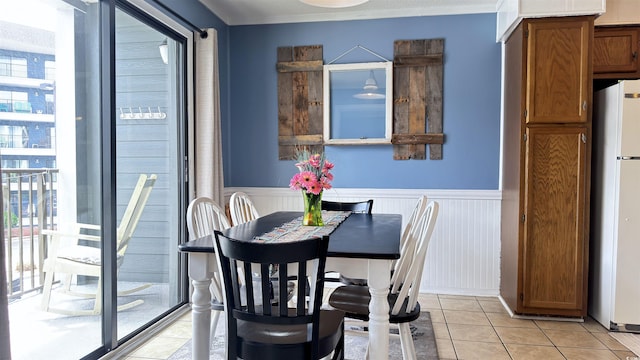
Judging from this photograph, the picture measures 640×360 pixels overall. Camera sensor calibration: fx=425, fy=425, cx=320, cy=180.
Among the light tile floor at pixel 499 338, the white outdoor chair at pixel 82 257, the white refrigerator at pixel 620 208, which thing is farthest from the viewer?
the white refrigerator at pixel 620 208

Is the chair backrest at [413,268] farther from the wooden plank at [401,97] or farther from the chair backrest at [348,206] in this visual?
the wooden plank at [401,97]

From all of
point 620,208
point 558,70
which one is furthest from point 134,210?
point 620,208

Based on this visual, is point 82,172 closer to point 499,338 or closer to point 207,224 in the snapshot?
point 207,224

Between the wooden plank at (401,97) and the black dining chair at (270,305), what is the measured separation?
7.91 feet

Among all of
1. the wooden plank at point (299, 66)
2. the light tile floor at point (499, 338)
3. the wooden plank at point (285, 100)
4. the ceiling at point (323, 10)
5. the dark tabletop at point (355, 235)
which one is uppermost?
the ceiling at point (323, 10)

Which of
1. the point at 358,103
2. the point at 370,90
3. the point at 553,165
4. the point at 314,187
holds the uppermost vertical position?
the point at 370,90

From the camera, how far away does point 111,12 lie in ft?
8.22

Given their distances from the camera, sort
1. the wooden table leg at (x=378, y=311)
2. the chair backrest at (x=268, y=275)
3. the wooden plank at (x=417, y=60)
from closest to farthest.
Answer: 1. the chair backrest at (x=268, y=275)
2. the wooden table leg at (x=378, y=311)
3. the wooden plank at (x=417, y=60)

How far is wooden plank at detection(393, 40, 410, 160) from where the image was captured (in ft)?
12.5

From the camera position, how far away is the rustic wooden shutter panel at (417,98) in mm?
3758

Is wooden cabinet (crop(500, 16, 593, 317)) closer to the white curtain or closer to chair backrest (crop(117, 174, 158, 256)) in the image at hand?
the white curtain

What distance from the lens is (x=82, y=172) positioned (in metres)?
2.45

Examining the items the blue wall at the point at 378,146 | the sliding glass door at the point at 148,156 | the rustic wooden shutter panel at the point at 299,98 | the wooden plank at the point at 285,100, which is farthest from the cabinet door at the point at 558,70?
the sliding glass door at the point at 148,156

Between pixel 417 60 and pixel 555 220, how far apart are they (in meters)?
1.74
